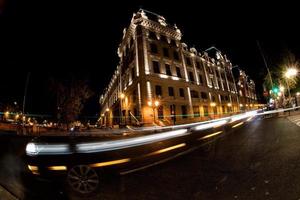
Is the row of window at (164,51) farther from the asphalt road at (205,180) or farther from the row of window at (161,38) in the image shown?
the asphalt road at (205,180)

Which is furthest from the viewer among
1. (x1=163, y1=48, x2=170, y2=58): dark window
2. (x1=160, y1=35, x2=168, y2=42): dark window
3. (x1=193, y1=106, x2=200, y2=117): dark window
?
(x1=193, y1=106, x2=200, y2=117): dark window

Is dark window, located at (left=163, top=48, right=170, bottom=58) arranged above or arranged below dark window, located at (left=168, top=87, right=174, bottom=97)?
above

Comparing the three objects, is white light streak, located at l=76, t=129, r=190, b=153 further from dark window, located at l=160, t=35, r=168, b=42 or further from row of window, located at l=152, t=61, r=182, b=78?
dark window, located at l=160, t=35, r=168, b=42

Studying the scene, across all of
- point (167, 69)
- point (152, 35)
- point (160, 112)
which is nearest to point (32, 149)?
point (160, 112)

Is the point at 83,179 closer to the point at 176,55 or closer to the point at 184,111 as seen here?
the point at 184,111

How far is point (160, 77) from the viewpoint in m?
29.8

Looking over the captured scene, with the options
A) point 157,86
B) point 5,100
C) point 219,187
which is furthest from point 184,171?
point 5,100

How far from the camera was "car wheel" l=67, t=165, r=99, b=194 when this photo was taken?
16.3 feet

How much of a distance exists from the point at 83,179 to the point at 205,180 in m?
3.37

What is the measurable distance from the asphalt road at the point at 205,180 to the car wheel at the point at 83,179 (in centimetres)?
23

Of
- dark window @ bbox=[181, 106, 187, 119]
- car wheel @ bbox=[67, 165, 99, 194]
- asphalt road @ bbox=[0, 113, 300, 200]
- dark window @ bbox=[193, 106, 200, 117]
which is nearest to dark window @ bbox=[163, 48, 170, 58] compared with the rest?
dark window @ bbox=[181, 106, 187, 119]

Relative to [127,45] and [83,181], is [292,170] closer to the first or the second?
[83,181]

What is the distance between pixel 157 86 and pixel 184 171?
23.5 metres

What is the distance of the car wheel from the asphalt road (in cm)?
23
